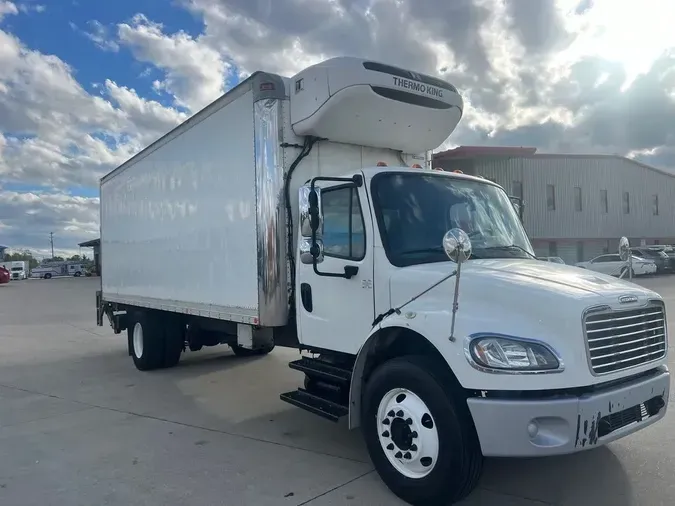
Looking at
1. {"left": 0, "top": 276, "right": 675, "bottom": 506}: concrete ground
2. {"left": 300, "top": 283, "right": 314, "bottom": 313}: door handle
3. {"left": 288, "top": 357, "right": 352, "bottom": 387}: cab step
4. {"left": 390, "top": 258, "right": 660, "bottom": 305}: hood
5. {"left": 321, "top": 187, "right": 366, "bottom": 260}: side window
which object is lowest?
{"left": 0, "top": 276, "right": 675, "bottom": 506}: concrete ground

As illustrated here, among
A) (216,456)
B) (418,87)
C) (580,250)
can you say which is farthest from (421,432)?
(580,250)

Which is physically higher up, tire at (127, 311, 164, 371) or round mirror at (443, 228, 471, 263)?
round mirror at (443, 228, 471, 263)

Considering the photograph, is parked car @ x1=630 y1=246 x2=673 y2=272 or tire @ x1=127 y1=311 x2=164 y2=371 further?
parked car @ x1=630 y1=246 x2=673 y2=272

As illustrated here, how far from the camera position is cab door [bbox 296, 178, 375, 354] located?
15.9 feet

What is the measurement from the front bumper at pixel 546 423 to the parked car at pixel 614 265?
955 inches

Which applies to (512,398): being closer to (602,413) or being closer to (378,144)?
(602,413)

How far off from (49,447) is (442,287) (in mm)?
4339

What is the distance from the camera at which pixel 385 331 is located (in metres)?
4.46

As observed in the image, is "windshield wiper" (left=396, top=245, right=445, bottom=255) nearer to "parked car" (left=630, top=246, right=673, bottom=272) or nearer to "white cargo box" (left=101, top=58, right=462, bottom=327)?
"white cargo box" (left=101, top=58, right=462, bottom=327)

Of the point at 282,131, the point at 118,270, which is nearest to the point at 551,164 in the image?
the point at 118,270

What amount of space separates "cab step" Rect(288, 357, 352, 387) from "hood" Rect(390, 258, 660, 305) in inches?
36.1

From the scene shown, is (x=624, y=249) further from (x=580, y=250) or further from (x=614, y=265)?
(x=580, y=250)

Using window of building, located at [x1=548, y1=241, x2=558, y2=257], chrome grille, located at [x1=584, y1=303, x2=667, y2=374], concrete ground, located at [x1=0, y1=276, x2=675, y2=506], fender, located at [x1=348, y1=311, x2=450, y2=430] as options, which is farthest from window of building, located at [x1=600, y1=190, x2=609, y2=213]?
fender, located at [x1=348, y1=311, x2=450, y2=430]

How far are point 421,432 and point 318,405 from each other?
1.34m
